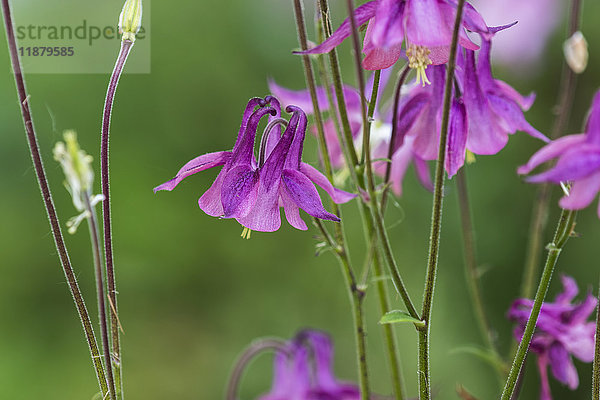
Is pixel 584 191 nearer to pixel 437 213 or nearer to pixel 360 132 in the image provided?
pixel 437 213

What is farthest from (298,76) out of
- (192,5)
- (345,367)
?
(345,367)

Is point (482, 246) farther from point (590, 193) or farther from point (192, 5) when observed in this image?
point (590, 193)

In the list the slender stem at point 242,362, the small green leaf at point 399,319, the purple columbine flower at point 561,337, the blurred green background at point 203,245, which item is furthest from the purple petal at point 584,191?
the blurred green background at point 203,245

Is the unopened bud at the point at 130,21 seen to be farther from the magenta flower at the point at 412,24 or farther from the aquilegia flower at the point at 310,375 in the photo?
the aquilegia flower at the point at 310,375

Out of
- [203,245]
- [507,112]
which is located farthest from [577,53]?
[203,245]

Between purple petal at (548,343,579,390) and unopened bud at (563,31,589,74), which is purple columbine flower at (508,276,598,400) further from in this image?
unopened bud at (563,31,589,74)

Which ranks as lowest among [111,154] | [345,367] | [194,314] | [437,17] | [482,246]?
[345,367]

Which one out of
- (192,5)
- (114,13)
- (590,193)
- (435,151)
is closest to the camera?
(590,193)
